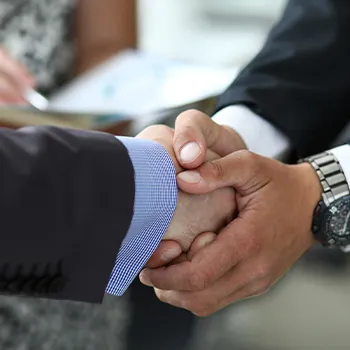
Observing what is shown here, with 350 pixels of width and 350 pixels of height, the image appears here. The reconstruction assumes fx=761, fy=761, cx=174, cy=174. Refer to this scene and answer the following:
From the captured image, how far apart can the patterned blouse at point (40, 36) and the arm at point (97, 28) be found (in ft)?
0.15

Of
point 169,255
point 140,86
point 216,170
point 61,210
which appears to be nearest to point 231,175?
point 216,170

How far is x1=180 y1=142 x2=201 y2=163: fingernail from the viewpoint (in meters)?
0.98

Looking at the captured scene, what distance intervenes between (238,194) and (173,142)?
12 cm

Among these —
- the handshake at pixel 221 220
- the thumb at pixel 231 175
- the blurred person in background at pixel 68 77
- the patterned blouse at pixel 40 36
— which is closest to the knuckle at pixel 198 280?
the handshake at pixel 221 220

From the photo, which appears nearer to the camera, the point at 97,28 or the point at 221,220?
the point at 221,220

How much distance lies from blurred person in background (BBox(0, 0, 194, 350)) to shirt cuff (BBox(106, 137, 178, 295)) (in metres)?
0.52

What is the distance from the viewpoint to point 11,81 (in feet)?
4.66

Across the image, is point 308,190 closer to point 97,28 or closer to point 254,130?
point 254,130

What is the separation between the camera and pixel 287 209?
107cm

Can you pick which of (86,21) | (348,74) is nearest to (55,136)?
(348,74)

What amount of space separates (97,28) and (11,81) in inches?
16.4

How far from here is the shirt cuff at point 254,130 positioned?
1.20 metres

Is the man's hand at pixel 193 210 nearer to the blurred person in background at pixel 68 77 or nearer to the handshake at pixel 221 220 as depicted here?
the handshake at pixel 221 220

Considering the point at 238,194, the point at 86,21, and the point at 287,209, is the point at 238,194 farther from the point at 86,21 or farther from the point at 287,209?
the point at 86,21
